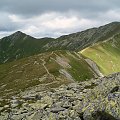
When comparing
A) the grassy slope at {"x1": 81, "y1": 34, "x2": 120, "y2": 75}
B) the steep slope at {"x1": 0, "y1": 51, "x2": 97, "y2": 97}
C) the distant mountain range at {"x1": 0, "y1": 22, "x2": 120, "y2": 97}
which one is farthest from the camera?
the grassy slope at {"x1": 81, "y1": 34, "x2": 120, "y2": 75}

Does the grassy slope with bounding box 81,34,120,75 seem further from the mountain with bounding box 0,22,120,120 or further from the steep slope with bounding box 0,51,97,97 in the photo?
the steep slope with bounding box 0,51,97,97

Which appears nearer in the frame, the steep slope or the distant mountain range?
the distant mountain range

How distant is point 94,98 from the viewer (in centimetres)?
2603

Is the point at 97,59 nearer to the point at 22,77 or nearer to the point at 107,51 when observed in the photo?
Result: the point at 107,51

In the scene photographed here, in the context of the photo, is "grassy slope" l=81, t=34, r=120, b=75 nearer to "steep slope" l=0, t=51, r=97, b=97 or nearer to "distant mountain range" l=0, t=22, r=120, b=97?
"distant mountain range" l=0, t=22, r=120, b=97

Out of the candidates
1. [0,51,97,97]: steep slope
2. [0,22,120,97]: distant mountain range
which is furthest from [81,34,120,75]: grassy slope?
[0,51,97,97]: steep slope

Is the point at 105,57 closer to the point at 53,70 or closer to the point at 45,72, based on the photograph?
the point at 53,70

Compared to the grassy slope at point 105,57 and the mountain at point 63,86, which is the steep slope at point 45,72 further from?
the grassy slope at point 105,57

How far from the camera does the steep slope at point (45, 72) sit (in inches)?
3689

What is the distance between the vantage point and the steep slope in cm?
9369

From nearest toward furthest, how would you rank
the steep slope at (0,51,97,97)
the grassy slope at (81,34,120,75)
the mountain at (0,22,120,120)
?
1. the mountain at (0,22,120,120)
2. the steep slope at (0,51,97,97)
3. the grassy slope at (81,34,120,75)

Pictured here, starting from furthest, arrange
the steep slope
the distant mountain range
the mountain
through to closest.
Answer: the steep slope
the distant mountain range
the mountain

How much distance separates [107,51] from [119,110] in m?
160

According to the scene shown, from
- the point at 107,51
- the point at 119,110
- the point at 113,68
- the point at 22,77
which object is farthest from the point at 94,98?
the point at 107,51
